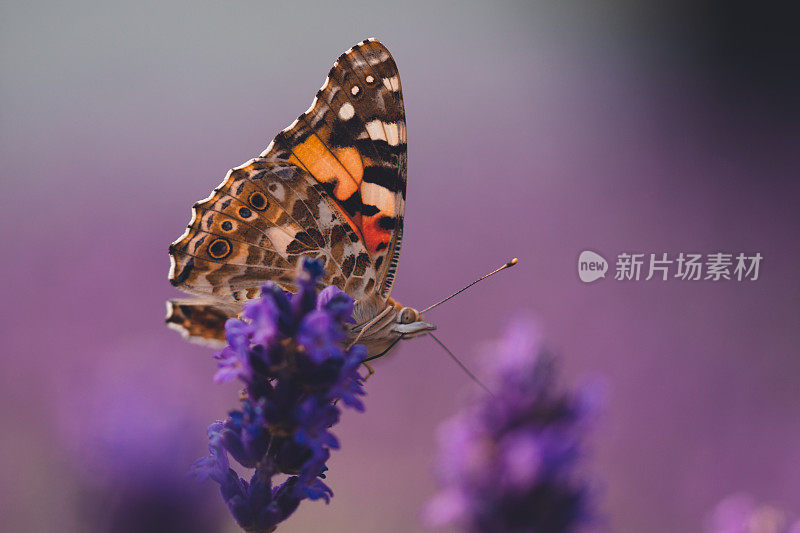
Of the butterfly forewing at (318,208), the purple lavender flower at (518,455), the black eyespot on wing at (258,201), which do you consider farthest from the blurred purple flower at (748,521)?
the black eyespot on wing at (258,201)

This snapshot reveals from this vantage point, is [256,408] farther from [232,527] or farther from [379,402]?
[379,402]

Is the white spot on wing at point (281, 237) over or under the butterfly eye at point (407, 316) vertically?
under

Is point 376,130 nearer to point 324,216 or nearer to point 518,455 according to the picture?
point 324,216

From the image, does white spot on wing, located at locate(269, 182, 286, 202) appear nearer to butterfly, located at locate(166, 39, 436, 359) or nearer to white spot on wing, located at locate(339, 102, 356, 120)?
butterfly, located at locate(166, 39, 436, 359)

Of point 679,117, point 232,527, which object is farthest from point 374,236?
point 679,117

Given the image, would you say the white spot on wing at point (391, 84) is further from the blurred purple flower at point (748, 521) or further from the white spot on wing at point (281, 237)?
the blurred purple flower at point (748, 521)

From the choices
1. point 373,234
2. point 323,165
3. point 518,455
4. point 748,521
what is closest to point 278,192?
point 323,165
